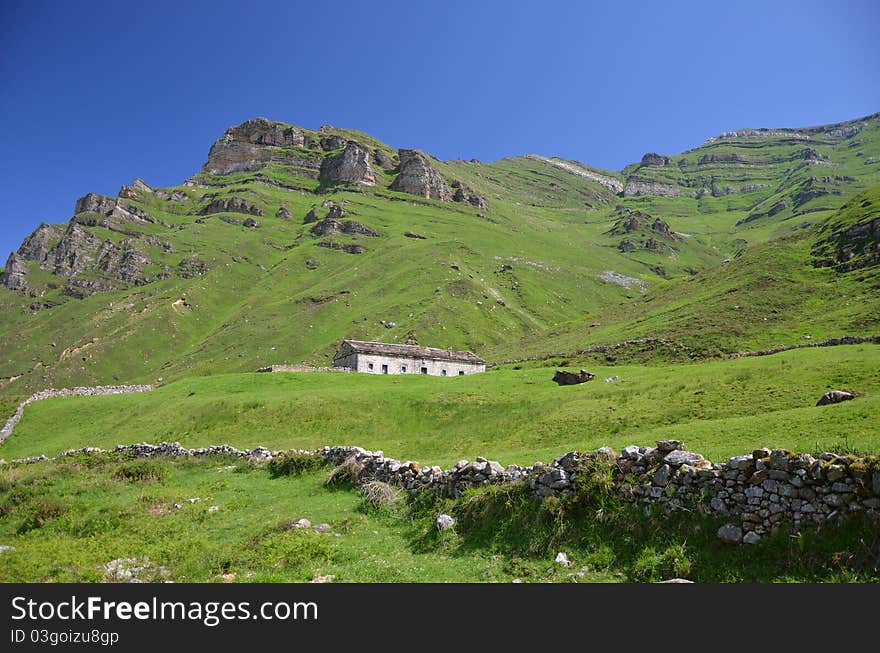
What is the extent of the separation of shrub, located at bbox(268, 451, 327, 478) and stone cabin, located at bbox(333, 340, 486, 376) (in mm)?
47594

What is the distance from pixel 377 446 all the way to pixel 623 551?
2355 centimetres

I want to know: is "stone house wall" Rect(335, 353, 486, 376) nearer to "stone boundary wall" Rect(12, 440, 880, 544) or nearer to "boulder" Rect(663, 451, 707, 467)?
"stone boundary wall" Rect(12, 440, 880, 544)

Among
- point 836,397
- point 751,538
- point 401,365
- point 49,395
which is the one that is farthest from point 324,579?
point 49,395

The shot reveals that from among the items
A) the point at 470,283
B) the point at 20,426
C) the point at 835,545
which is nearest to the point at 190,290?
the point at 470,283

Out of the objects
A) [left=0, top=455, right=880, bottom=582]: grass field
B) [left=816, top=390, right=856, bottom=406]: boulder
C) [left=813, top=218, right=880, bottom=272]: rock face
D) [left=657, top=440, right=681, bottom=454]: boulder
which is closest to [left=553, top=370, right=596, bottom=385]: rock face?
[left=816, top=390, right=856, bottom=406]: boulder

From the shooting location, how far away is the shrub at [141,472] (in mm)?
24828

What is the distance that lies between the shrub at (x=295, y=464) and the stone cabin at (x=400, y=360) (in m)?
47.6

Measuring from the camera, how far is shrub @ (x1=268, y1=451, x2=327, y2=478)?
2497 centimetres

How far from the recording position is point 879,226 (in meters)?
76.2

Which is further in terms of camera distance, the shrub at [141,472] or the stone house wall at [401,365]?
the stone house wall at [401,365]

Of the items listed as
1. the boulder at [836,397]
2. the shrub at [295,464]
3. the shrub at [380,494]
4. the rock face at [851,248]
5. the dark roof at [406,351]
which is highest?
the rock face at [851,248]

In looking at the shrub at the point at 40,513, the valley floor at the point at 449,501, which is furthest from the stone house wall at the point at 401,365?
the shrub at the point at 40,513

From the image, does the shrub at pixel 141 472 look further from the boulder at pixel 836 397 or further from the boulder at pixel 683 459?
the boulder at pixel 836 397
